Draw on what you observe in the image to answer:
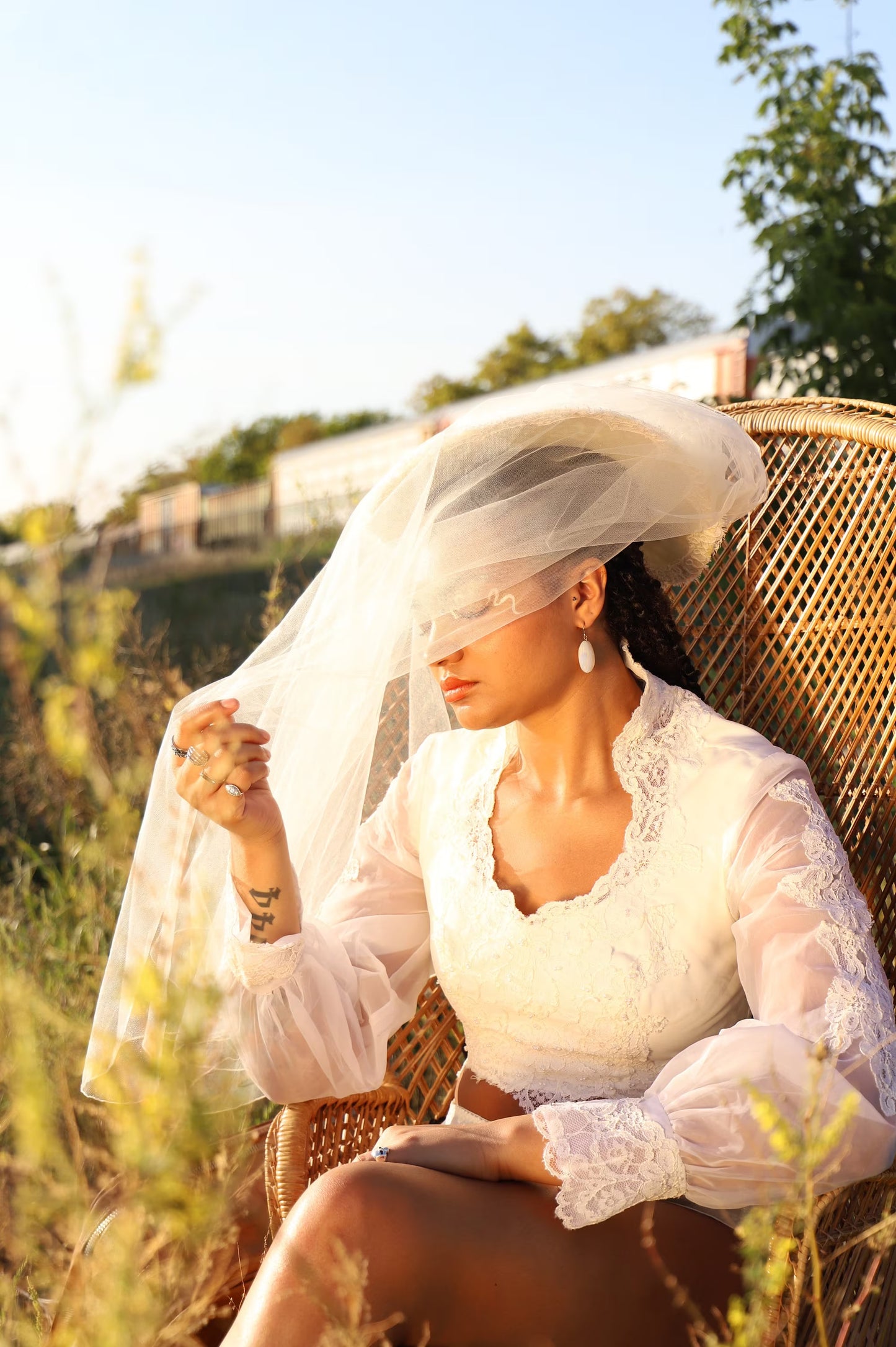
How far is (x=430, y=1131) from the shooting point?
176 centimetres

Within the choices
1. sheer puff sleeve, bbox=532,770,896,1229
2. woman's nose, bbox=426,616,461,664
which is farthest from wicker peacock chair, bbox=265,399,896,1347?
woman's nose, bbox=426,616,461,664

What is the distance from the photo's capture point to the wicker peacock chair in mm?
2279

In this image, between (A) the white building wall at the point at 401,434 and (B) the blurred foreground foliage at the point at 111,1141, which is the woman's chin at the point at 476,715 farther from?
(B) the blurred foreground foliage at the point at 111,1141

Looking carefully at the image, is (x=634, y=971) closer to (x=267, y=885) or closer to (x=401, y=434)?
(x=267, y=885)

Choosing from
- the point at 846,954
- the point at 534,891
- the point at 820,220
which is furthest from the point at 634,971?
the point at 820,220

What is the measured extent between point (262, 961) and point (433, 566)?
647 millimetres

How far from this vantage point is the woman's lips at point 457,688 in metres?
2.00

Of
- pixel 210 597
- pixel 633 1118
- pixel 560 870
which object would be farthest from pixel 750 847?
pixel 210 597

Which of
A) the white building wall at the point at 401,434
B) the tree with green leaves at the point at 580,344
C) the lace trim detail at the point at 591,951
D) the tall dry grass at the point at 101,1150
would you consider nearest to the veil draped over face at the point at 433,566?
the white building wall at the point at 401,434

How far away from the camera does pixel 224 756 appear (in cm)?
176

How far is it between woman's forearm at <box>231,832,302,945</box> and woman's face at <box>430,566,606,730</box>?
0.34 m

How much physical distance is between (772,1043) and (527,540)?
805 mm

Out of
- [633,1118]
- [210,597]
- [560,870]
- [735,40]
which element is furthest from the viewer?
[210,597]

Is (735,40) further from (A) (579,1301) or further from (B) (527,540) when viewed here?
(A) (579,1301)
